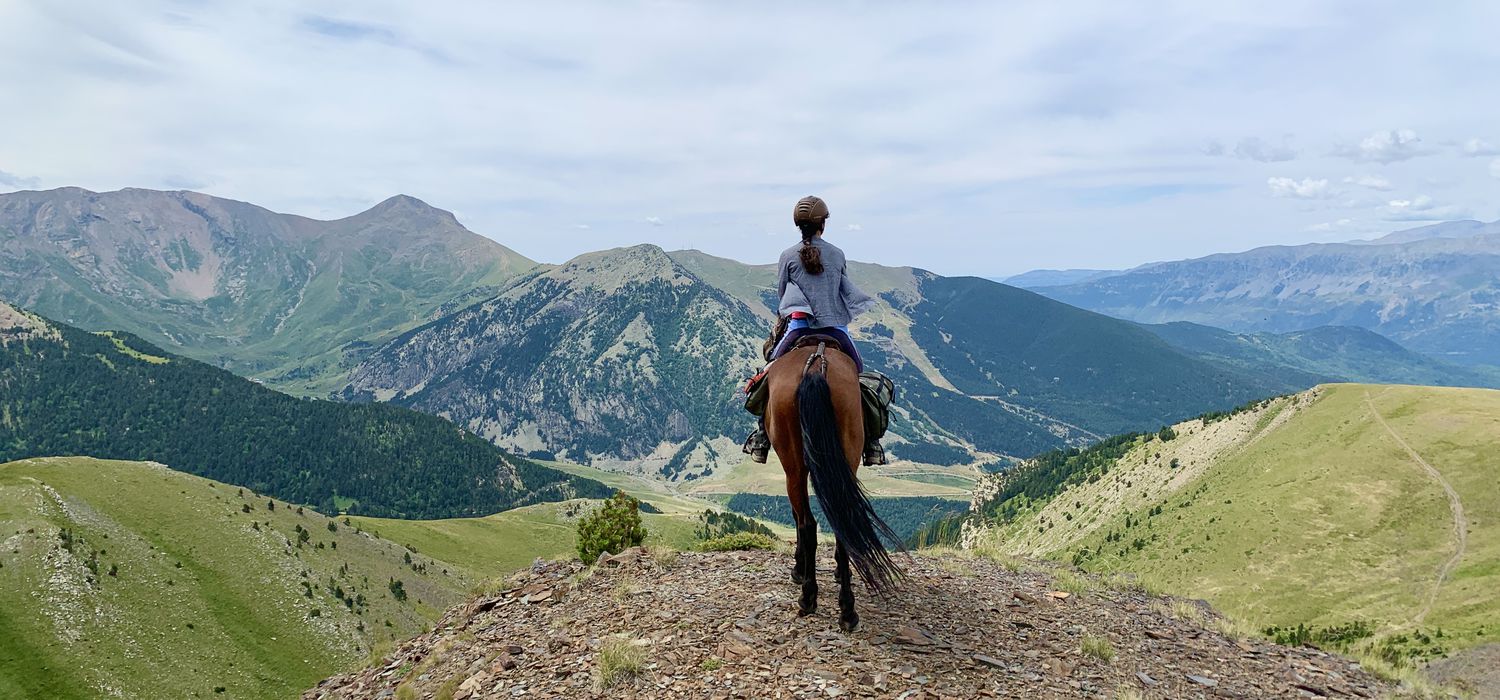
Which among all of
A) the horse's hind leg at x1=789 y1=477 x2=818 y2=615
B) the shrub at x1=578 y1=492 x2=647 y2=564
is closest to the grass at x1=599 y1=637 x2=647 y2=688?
the horse's hind leg at x1=789 y1=477 x2=818 y2=615

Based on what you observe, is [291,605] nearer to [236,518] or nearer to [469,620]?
[236,518]

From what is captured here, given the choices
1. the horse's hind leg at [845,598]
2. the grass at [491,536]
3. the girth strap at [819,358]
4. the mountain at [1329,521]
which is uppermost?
the girth strap at [819,358]

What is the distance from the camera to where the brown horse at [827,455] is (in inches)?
416

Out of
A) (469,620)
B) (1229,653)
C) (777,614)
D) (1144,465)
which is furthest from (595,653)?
(1144,465)

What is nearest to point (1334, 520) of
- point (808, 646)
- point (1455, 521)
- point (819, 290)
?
point (1455, 521)

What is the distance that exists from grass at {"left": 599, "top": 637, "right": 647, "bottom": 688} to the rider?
16.2 ft

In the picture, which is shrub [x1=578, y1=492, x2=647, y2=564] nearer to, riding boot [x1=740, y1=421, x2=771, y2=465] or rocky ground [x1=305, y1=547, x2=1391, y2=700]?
rocky ground [x1=305, y1=547, x2=1391, y2=700]

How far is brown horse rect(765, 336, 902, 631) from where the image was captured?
10.6 metres

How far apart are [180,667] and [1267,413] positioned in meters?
151

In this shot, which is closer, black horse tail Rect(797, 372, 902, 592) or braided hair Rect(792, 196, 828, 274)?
black horse tail Rect(797, 372, 902, 592)

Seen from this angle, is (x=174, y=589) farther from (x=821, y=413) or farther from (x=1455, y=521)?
(x=1455, y=521)

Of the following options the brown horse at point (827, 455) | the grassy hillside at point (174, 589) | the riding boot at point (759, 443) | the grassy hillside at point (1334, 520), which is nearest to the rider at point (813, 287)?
the brown horse at point (827, 455)

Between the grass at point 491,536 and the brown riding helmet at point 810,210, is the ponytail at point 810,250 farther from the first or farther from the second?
the grass at point 491,536

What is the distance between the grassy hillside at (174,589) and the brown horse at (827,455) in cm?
7181
